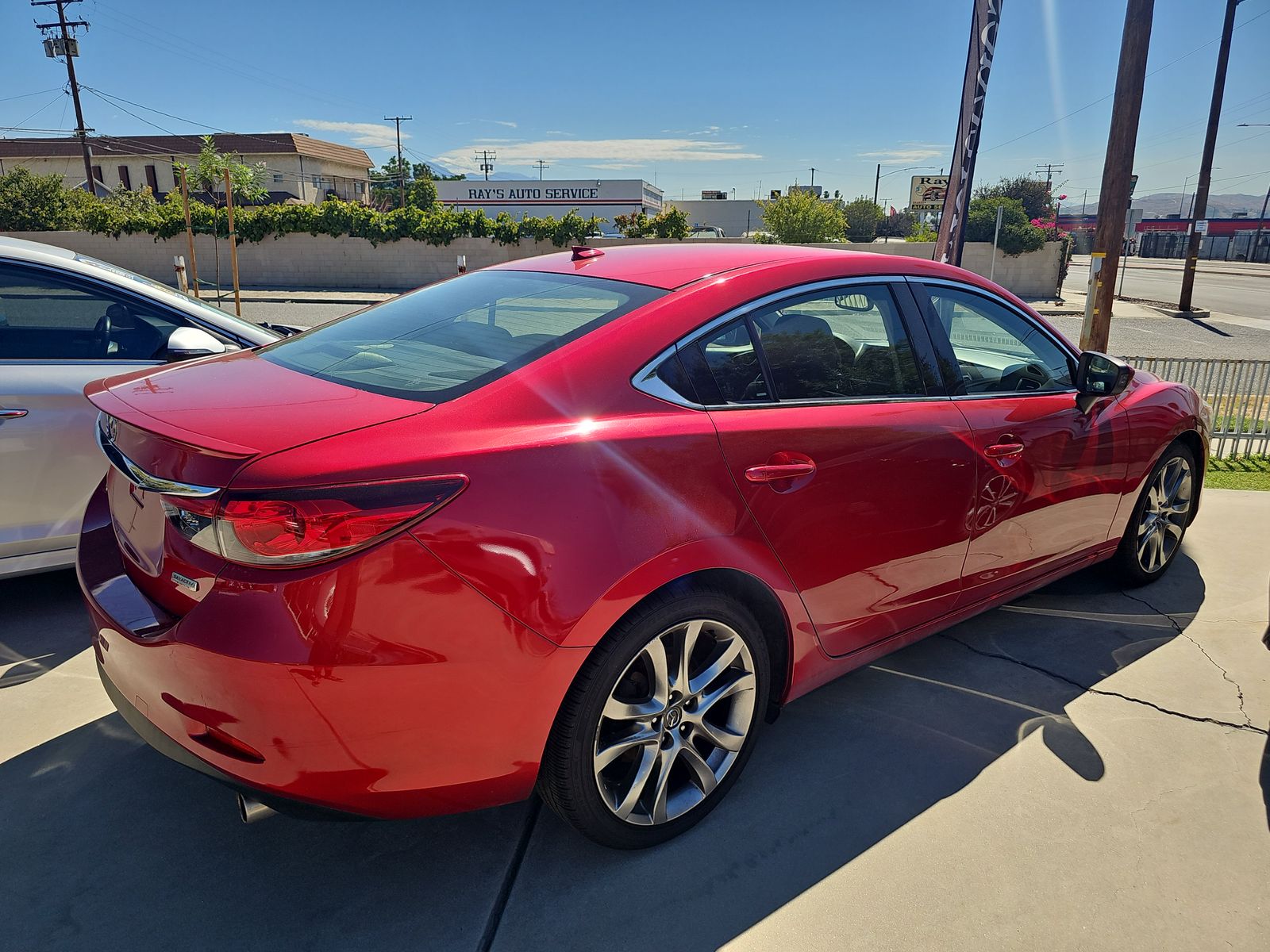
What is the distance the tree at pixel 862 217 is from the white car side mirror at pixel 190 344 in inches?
2345

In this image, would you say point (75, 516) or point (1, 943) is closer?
point (1, 943)

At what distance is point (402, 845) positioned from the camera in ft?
7.95

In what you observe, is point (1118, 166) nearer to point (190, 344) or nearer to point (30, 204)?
point (190, 344)

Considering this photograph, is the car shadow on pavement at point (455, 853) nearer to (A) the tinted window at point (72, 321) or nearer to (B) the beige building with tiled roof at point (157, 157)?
(A) the tinted window at point (72, 321)

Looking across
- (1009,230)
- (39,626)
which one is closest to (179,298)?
(39,626)

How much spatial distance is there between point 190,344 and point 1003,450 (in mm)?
3425

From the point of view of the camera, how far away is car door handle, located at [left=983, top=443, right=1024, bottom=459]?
119 inches

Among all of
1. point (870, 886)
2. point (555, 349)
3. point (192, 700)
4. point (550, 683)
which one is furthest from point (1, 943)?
point (870, 886)

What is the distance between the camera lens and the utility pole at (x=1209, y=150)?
23.9m

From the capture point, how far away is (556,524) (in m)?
1.96

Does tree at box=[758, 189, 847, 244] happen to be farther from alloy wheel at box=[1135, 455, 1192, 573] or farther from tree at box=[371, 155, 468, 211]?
alloy wheel at box=[1135, 455, 1192, 573]

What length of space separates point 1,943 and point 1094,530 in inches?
156

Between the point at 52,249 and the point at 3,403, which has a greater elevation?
the point at 52,249

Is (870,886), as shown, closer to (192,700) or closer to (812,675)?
(812,675)
